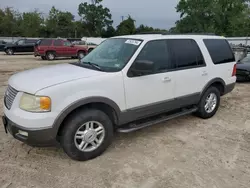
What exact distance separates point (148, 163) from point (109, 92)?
1.17 m

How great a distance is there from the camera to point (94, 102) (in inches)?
123

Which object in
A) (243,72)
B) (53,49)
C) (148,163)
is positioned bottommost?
(148,163)

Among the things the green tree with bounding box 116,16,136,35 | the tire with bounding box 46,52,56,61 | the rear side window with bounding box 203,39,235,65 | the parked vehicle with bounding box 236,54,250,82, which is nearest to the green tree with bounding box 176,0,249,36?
the green tree with bounding box 116,16,136,35

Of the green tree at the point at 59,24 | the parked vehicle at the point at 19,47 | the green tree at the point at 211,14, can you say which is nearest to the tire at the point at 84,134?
the parked vehicle at the point at 19,47

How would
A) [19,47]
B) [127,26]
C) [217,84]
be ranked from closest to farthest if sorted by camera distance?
[217,84], [19,47], [127,26]

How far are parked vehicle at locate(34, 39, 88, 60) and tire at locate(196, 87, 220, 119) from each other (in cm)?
1519

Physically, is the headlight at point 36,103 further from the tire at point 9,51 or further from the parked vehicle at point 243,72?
the tire at point 9,51

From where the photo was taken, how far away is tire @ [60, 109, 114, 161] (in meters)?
3.02

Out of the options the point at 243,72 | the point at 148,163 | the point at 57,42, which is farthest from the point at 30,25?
the point at 148,163

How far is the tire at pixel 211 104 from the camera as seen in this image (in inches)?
187

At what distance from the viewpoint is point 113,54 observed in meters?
3.81

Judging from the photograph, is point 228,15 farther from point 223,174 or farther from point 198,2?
point 223,174

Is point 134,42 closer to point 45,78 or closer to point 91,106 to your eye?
point 91,106

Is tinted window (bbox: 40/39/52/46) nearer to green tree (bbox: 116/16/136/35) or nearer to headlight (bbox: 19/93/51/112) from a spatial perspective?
headlight (bbox: 19/93/51/112)
